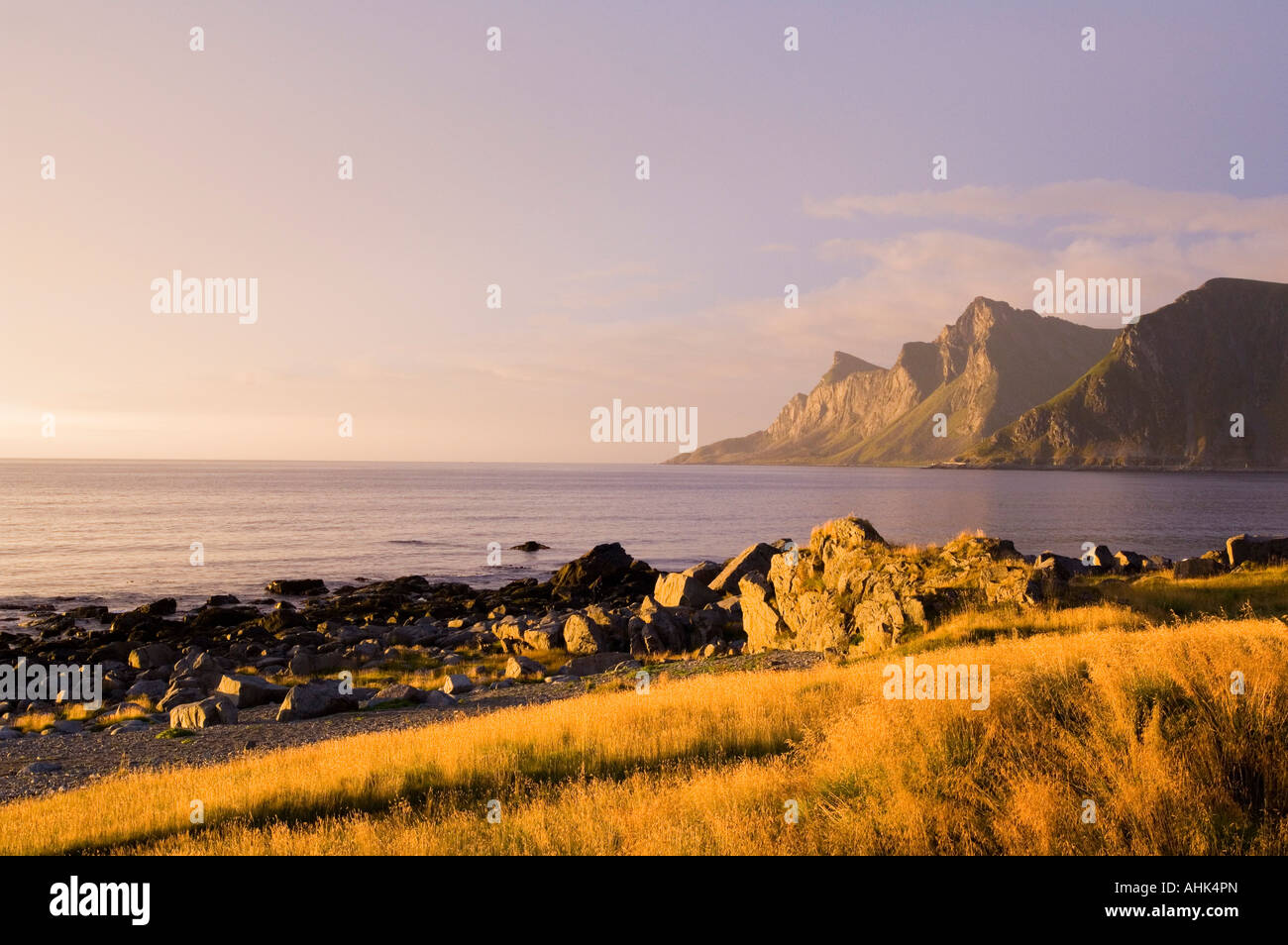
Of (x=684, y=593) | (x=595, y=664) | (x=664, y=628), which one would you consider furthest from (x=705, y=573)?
(x=595, y=664)

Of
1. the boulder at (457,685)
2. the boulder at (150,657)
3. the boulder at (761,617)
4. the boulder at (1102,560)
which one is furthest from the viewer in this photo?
the boulder at (1102,560)

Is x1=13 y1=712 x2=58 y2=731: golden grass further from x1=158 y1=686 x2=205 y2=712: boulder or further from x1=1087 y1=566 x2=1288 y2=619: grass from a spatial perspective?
x1=1087 y1=566 x2=1288 y2=619: grass

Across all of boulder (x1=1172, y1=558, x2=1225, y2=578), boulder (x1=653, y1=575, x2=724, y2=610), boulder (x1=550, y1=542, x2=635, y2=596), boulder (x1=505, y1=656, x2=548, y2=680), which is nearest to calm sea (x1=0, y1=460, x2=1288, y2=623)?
boulder (x1=550, y1=542, x2=635, y2=596)

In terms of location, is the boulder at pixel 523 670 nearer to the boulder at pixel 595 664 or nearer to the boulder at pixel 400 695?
the boulder at pixel 595 664

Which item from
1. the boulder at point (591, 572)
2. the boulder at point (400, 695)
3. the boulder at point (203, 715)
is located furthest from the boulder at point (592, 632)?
the boulder at point (591, 572)

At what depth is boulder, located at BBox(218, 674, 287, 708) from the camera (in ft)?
72.9

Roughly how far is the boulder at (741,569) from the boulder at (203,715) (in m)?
21.9

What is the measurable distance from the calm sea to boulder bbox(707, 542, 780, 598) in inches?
895

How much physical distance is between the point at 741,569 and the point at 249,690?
23287 millimetres

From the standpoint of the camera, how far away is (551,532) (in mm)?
87562

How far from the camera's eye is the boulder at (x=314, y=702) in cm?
2034

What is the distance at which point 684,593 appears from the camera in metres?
36.5

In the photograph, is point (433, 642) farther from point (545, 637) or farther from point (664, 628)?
point (664, 628)
